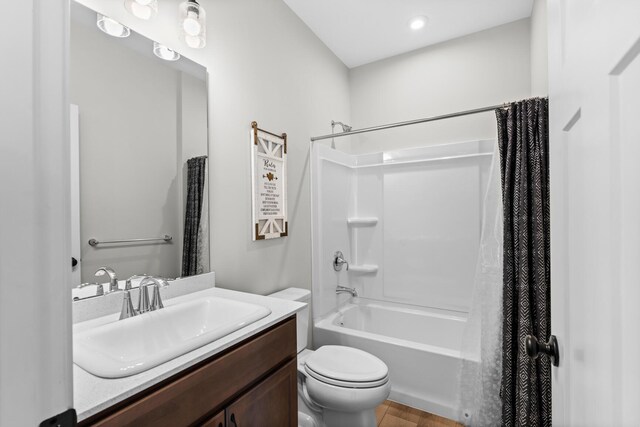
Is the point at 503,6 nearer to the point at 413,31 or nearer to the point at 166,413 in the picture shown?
the point at 413,31

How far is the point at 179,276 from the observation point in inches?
54.3

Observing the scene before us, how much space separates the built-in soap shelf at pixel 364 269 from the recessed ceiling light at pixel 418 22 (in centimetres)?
203

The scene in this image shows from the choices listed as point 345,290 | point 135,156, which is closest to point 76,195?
point 135,156

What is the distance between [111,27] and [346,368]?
73.9 inches

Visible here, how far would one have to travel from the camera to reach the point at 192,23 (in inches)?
52.7

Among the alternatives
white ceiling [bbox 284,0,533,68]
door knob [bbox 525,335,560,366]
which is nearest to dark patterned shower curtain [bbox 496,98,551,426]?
door knob [bbox 525,335,560,366]

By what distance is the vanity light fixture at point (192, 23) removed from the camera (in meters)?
1.32

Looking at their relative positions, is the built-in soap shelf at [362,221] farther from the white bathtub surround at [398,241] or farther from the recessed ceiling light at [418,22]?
the recessed ceiling light at [418,22]

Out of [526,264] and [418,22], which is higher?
[418,22]

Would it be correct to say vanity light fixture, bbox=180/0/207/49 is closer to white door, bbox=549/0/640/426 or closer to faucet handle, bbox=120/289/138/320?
faucet handle, bbox=120/289/138/320

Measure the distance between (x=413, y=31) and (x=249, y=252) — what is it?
2187 millimetres

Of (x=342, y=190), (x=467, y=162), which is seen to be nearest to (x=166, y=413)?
(x=342, y=190)

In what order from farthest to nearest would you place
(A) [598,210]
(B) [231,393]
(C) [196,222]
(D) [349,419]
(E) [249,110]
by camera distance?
1. (E) [249,110]
2. (D) [349,419]
3. (C) [196,222]
4. (B) [231,393]
5. (A) [598,210]

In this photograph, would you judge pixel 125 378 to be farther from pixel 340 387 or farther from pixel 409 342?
pixel 409 342
